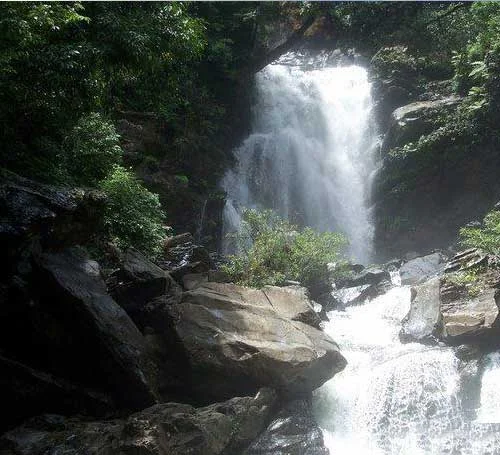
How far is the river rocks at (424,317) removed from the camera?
34.0 ft

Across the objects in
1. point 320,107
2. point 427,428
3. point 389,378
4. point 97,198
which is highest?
point 320,107

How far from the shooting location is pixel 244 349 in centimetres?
775

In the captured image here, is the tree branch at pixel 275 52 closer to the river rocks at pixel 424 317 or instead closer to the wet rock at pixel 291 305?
the river rocks at pixel 424 317

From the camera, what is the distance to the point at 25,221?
6.03 m

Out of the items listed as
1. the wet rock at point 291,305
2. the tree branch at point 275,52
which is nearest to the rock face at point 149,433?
the wet rock at point 291,305

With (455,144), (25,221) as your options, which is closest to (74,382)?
(25,221)

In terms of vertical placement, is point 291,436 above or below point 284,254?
below

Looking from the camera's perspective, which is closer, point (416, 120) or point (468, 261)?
point (468, 261)

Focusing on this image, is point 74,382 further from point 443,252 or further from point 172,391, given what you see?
point 443,252

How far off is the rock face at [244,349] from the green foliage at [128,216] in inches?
91.6

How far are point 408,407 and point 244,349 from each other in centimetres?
351

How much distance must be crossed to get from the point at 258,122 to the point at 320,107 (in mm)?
3665

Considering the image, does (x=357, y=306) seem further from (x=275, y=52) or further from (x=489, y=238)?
(x=275, y=52)

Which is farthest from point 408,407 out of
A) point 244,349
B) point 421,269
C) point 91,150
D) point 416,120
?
point 416,120
